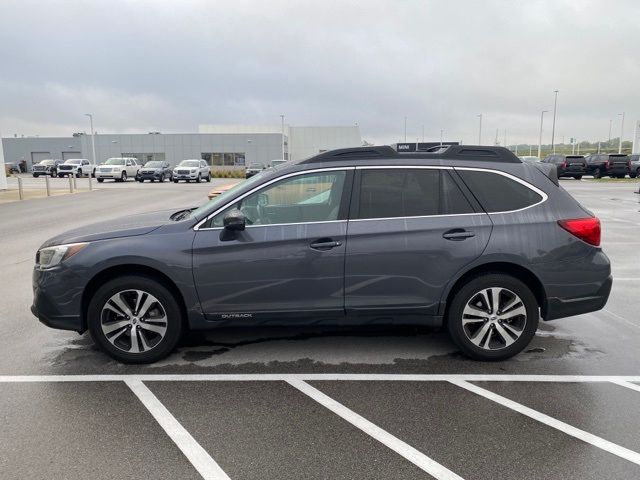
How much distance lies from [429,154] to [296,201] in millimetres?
1291

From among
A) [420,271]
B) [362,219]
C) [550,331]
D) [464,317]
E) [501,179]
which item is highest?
[501,179]

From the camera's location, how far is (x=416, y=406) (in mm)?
3689

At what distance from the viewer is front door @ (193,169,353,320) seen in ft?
13.9

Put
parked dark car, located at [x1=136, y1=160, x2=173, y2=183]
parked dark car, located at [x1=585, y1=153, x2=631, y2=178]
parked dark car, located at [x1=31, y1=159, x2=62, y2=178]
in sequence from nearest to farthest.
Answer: parked dark car, located at [x1=585, y1=153, x2=631, y2=178] < parked dark car, located at [x1=136, y1=160, x2=173, y2=183] < parked dark car, located at [x1=31, y1=159, x2=62, y2=178]

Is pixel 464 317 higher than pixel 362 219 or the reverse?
the reverse

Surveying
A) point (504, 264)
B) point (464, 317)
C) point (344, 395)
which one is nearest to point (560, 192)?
point (504, 264)

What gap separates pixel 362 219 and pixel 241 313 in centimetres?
130

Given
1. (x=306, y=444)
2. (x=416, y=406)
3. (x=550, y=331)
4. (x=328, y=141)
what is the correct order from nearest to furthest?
1. (x=306, y=444)
2. (x=416, y=406)
3. (x=550, y=331)
4. (x=328, y=141)

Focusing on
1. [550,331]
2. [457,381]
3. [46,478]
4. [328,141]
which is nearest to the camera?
[46,478]

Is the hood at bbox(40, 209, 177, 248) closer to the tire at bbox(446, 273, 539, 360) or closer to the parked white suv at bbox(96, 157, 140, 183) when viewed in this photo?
the tire at bbox(446, 273, 539, 360)

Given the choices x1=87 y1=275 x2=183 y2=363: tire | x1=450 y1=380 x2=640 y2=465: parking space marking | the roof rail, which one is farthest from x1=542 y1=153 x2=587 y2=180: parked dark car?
x1=87 y1=275 x2=183 y2=363: tire

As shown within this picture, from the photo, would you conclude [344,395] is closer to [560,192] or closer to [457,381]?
[457,381]

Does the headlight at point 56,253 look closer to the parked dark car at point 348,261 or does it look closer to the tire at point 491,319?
the parked dark car at point 348,261

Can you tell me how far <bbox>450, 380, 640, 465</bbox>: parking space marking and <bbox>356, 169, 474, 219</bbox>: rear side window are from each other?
4.78 ft
